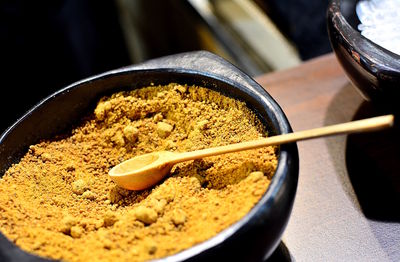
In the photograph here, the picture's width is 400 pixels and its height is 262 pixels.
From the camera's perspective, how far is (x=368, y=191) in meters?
0.90

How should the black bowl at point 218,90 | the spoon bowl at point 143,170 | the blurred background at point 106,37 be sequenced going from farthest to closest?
the blurred background at point 106,37
the spoon bowl at point 143,170
the black bowl at point 218,90

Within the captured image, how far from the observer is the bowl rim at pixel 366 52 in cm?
79

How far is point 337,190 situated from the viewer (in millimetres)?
909

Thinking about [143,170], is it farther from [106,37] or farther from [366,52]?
[106,37]

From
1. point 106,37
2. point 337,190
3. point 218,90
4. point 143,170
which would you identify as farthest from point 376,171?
point 106,37

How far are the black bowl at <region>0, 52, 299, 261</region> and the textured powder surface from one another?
2 centimetres

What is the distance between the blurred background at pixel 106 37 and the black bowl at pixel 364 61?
1.10m

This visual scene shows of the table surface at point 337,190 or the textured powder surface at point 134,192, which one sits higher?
the textured powder surface at point 134,192

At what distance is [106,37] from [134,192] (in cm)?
175

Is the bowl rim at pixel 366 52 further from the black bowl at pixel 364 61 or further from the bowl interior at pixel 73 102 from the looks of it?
the bowl interior at pixel 73 102

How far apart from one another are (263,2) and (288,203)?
170cm

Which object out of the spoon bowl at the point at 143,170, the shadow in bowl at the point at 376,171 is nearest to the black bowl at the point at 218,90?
the spoon bowl at the point at 143,170

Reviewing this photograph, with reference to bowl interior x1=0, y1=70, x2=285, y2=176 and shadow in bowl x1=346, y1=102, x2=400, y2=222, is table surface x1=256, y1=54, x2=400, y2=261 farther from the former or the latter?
bowl interior x1=0, y1=70, x2=285, y2=176

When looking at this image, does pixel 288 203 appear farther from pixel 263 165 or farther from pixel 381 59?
pixel 381 59
